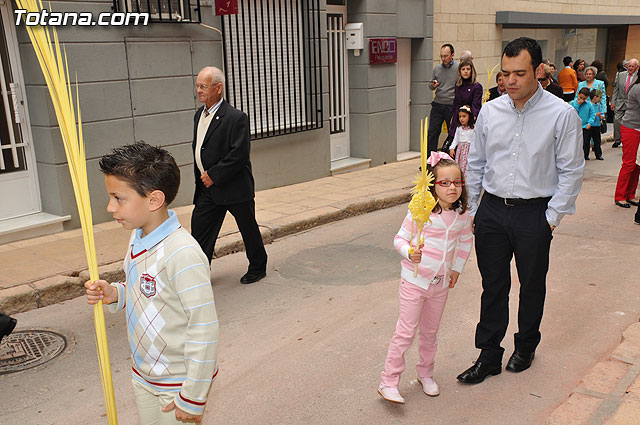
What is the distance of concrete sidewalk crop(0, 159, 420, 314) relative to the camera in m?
5.57

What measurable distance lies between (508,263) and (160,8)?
5828 millimetres

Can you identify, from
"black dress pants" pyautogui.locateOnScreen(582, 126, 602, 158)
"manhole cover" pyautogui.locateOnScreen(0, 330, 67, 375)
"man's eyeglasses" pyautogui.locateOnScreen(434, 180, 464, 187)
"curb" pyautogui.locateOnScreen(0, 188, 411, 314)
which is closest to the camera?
"man's eyeglasses" pyautogui.locateOnScreen(434, 180, 464, 187)

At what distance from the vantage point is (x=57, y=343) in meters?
4.73

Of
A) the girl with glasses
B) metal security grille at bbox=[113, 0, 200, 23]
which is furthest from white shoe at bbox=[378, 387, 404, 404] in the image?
metal security grille at bbox=[113, 0, 200, 23]

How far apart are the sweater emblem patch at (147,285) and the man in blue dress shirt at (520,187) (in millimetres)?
2299

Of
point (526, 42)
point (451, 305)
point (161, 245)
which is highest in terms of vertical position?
point (526, 42)

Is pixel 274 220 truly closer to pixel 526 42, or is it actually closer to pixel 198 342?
pixel 526 42

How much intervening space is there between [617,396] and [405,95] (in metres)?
9.87

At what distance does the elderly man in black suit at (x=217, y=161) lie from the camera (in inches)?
215

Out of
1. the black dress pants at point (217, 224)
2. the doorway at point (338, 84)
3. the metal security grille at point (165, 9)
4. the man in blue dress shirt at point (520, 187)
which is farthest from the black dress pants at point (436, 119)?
the man in blue dress shirt at point (520, 187)

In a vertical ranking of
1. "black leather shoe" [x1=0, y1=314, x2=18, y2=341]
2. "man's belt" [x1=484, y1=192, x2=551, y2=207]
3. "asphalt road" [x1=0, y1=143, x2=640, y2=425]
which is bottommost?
"asphalt road" [x1=0, y1=143, x2=640, y2=425]

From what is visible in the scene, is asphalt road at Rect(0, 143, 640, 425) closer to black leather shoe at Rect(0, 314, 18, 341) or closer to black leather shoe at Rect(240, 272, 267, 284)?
black leather shoe at Rect(240, 272, 267, 284)

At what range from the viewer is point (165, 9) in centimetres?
819

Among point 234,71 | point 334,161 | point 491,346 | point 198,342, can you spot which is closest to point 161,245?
point 198,342
